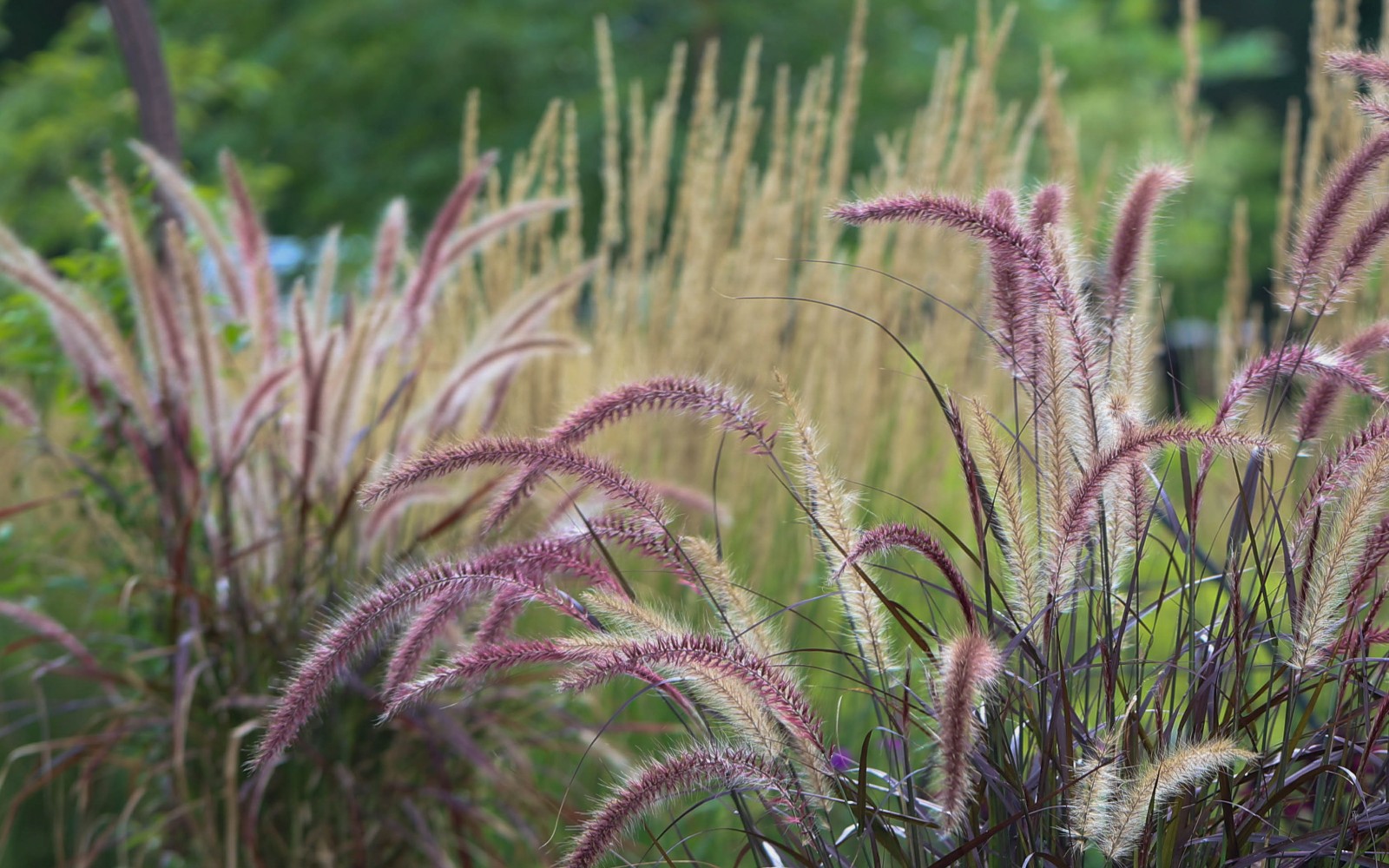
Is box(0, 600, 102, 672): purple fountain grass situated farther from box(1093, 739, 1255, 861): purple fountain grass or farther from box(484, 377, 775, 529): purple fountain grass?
box(1093, 739, 1255, 861): purple fountain grass

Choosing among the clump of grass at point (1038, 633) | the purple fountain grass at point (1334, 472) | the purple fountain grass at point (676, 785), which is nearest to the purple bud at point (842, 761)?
the clump of grass at point (1038, 633)

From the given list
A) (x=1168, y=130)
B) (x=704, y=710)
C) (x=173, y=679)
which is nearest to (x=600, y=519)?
(x=704, y=710)

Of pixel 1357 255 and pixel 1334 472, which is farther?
pixel 1357 255

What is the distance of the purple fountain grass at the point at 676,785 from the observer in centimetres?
104

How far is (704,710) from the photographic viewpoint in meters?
1.19

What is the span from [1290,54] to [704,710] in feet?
83.2

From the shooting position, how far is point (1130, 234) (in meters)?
1.33

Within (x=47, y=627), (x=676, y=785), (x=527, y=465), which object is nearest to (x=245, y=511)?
(x=47, y=627)

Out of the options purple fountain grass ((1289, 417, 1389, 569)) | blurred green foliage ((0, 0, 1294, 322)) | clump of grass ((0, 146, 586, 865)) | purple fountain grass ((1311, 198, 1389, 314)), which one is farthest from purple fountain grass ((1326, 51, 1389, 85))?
blurred green foliage ((0, 0, 1294, 322))

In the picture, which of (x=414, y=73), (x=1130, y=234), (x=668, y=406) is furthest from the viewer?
(x=414, y=73)

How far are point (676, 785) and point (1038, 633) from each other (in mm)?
365

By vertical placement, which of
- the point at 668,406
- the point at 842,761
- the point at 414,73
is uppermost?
the point at 668,406

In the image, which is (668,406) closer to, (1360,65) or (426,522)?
(1360,65)

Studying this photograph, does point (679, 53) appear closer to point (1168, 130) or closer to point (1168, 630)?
point (1168, 630)
